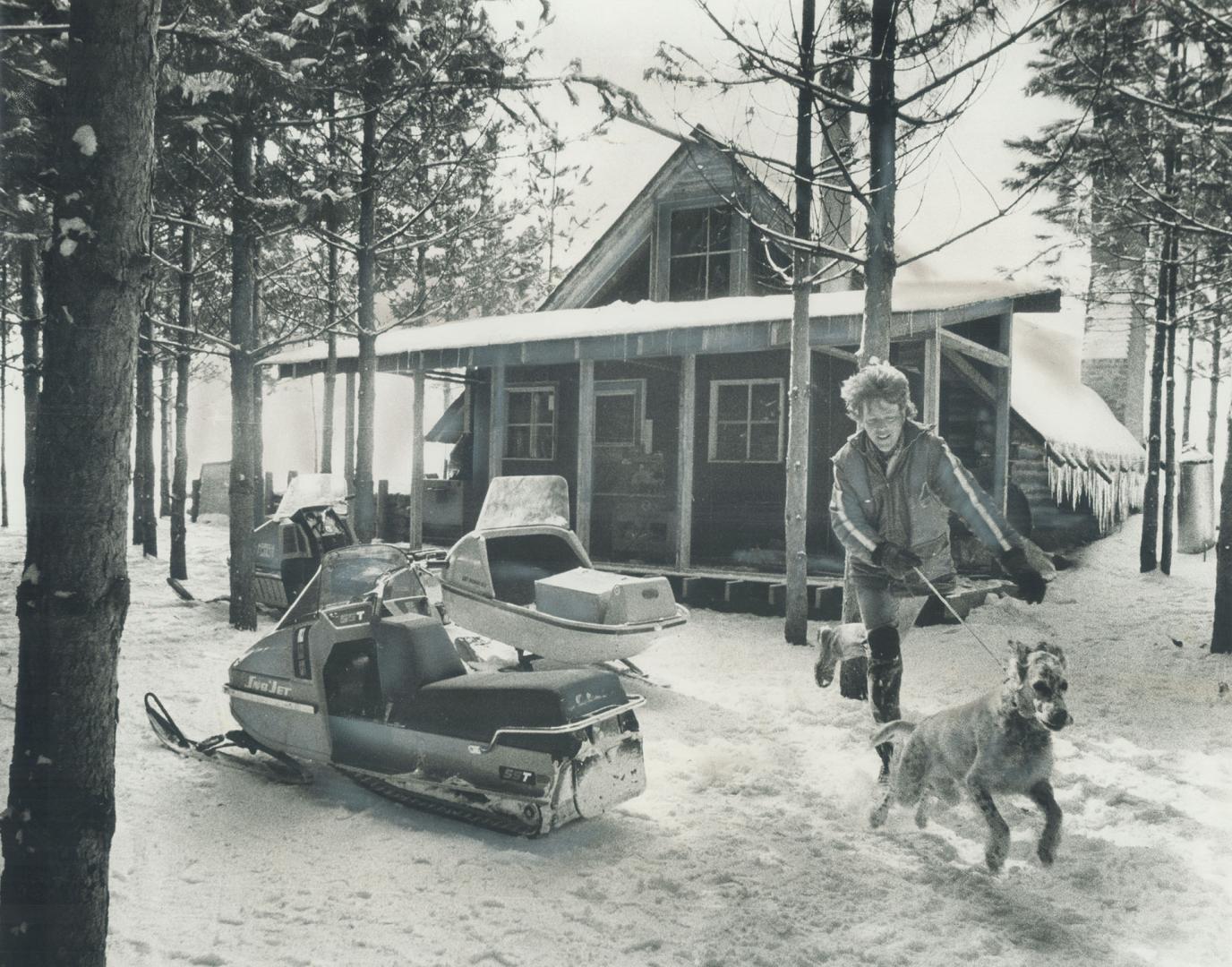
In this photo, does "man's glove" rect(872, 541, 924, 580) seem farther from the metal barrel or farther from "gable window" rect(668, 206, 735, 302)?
the metal barrel

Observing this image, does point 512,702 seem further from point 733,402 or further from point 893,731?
point 733,402

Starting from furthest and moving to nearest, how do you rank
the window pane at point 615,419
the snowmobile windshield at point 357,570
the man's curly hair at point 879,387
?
the window pane at point 615,419, the snowmobile windshield at point 357,570, the man's curly hair at point 879,387

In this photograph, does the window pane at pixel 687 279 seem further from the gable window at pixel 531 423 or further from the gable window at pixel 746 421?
the gable window at pixel 531 423

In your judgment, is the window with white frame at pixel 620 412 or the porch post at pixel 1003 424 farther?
the window with white frame at pixel 620 412

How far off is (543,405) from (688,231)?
156 inches

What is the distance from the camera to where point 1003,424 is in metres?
11.5

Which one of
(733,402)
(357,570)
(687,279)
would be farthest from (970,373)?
(357,570)

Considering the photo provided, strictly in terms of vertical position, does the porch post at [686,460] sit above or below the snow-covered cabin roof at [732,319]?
below

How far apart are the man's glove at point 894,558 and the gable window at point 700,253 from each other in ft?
35.1

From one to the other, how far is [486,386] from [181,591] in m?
7.20

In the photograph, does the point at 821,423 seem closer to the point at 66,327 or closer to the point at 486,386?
the point at 486,386

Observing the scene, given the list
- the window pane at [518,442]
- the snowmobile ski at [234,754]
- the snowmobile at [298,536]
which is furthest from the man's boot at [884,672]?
the window pane at [518,442]

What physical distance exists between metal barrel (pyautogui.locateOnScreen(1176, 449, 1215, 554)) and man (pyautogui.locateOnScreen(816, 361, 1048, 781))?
1462 cm

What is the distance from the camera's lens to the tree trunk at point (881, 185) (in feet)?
23.0
